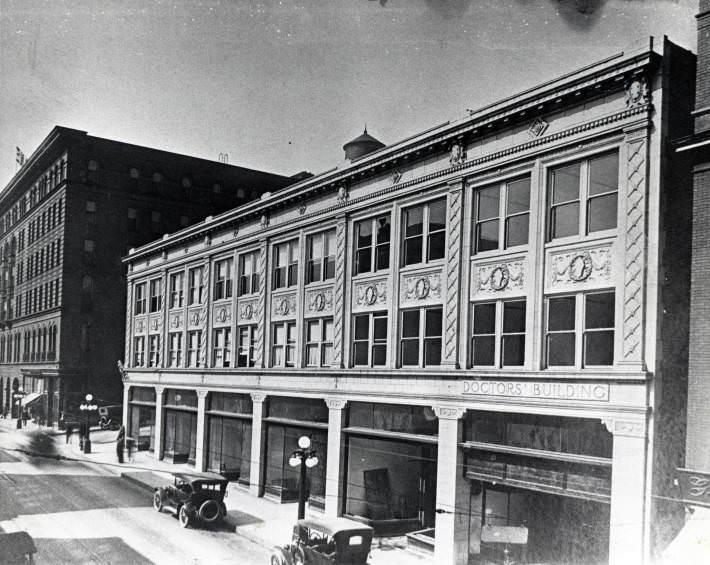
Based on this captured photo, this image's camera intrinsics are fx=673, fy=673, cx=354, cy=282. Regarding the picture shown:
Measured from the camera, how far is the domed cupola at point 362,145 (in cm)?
2991

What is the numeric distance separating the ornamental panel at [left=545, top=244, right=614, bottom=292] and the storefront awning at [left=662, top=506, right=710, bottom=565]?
17.5 feet

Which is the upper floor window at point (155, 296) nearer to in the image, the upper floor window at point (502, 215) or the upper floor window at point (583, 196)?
the upper floor window at point (502, 215)

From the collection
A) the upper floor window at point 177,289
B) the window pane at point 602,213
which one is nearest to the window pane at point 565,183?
the window pane at point 602,213

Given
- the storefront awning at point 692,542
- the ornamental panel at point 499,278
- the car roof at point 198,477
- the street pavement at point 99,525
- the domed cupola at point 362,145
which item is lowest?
the street pavement at point 99,525

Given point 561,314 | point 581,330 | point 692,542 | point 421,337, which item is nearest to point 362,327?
point 421,337

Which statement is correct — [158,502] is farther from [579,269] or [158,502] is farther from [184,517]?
[579,269]

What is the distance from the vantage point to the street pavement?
1877 centimetres

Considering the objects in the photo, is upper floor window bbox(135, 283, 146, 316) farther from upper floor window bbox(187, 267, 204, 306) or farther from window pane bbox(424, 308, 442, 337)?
window pane bbox(424, 308, 442, 337)

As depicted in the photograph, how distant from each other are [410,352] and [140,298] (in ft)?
89.0

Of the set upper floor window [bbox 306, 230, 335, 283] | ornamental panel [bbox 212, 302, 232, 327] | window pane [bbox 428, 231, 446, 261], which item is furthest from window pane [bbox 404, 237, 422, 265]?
ornamental panel [bbox 212, 302, 232, 327]

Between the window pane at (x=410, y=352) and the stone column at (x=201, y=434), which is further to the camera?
the stone column at (x=201, y=434)

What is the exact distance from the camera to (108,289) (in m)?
54.8

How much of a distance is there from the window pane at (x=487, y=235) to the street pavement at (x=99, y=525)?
432 inches

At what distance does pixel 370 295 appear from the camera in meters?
23.4
